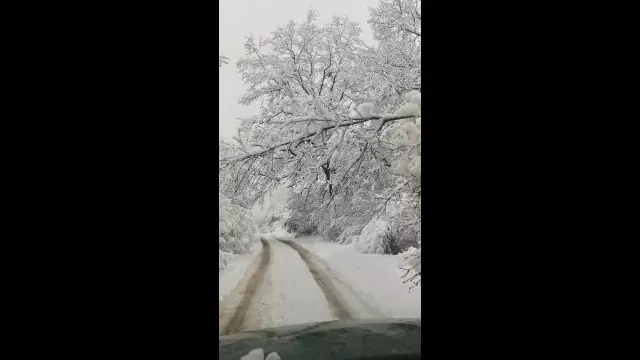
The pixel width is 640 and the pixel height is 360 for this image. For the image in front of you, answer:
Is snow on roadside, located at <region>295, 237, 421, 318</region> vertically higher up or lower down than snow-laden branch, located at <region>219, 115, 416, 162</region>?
lower down

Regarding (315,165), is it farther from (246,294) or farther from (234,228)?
(246,294)

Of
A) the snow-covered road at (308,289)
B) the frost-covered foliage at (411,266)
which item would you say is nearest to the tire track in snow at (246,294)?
the snow-covered road at (308,289)

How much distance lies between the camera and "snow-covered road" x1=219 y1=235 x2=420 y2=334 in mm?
3357

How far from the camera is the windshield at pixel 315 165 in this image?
135 inches

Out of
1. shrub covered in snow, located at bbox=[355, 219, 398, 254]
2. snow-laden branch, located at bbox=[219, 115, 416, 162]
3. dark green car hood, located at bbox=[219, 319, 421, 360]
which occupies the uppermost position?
snow-laden branch, located at bbox=[219, 115, 416, 162]

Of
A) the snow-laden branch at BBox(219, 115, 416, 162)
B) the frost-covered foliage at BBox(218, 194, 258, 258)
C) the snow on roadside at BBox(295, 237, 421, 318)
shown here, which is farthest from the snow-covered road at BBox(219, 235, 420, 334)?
the snow-laden branch at BBox(219, 115, 416, 162)

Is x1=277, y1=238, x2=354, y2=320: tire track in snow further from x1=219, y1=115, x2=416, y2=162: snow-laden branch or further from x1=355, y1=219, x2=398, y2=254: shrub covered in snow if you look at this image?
x1=219, y1=115, x2=416, y2=162: snow-laden branch

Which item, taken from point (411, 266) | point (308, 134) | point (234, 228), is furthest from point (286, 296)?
point (308, 134)

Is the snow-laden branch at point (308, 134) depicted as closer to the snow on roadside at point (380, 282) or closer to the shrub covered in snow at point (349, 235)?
the shrub covered in snow at point (349, 235)

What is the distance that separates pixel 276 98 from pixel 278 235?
112cm
